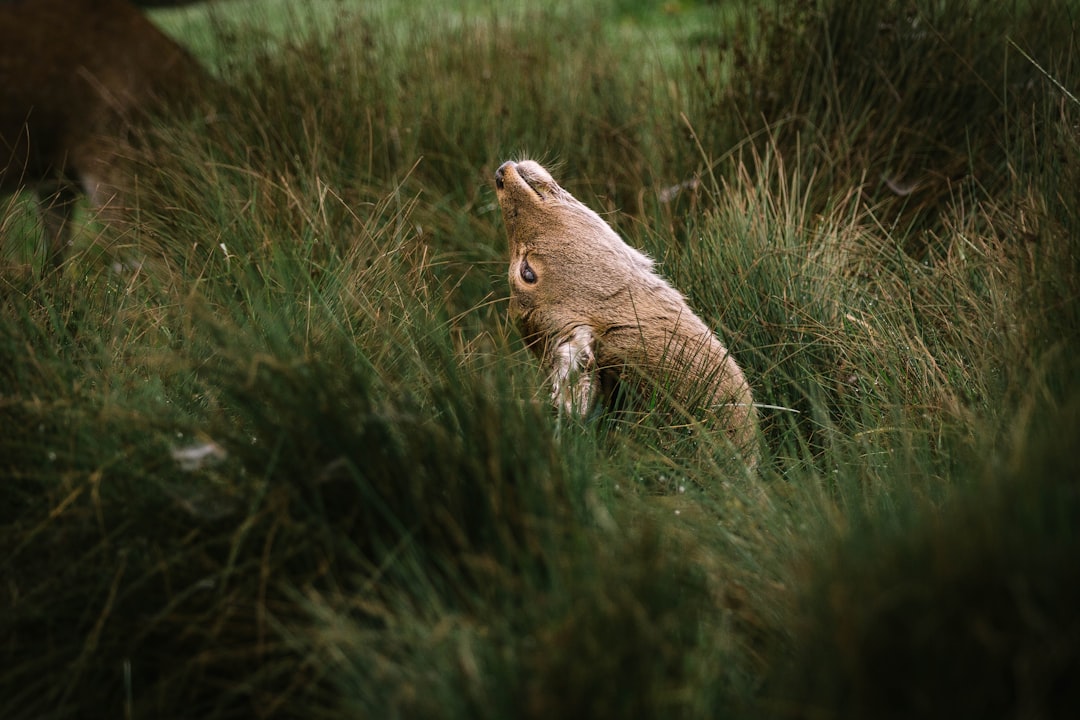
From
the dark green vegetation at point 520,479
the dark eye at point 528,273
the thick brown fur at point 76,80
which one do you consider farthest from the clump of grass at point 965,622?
the thick brown fur at point 76,80

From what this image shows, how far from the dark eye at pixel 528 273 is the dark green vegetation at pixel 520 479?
0.28 metres

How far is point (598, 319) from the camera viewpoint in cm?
333

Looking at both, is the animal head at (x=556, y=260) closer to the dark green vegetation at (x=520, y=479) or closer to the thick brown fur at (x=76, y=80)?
the dark green vegetation at (x=520, y=479)

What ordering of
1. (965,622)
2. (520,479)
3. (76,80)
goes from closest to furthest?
1. (965,622)
2. (520,479)
3. (76,80)

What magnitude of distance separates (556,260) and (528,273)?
0.12 m

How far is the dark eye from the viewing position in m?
3.50

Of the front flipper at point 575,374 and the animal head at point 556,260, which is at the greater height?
the animal head at point 556,260

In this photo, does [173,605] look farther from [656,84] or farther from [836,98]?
[656,84]

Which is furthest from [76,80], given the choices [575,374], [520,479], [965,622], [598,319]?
[965,622]

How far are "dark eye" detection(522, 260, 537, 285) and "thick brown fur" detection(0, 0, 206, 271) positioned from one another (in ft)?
8.81

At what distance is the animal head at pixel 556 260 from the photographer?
337cm

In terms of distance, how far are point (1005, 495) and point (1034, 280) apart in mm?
1235

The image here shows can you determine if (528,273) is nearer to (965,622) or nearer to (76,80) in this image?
(965,622)

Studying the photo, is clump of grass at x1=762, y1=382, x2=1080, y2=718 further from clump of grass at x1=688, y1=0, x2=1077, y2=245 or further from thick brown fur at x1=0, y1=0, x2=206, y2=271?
thick brown fur at x1=0, y1=0, x2=206, y2=271
